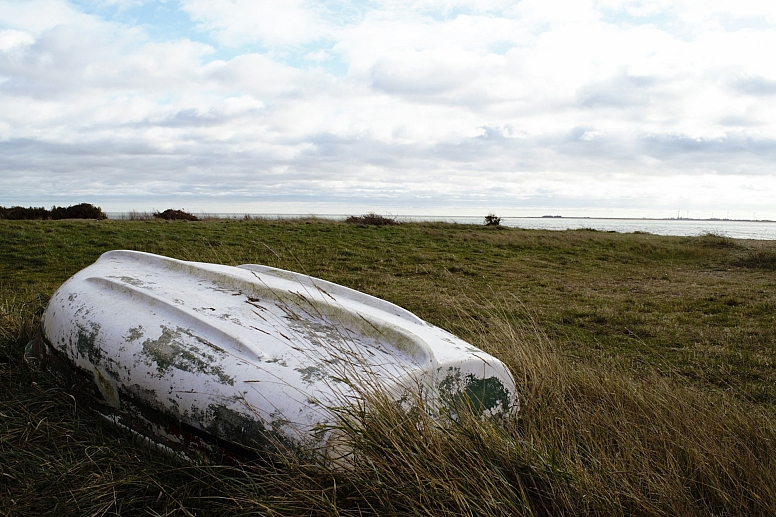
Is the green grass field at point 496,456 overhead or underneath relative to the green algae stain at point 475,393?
underneath

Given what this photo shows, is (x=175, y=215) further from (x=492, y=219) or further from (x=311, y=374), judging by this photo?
(x=311, y=374)

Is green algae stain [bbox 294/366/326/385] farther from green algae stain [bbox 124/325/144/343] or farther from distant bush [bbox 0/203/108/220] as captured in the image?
distant bush [bbox 0/203/108/220]

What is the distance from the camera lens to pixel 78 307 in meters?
3.62

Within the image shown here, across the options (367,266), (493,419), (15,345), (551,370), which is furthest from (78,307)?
(367,266)

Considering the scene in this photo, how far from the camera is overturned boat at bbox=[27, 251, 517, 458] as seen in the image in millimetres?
2596

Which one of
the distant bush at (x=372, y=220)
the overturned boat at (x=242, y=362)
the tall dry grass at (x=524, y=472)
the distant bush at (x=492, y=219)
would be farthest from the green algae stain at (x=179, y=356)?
the distant bush at (x=492, y=219)

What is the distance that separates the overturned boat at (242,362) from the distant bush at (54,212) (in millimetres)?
26036

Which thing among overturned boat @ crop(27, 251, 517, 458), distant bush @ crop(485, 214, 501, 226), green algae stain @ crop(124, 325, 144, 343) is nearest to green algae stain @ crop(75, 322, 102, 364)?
overturned boat @ crop(27, 251, 517, 458)

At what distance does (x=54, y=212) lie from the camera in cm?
2650

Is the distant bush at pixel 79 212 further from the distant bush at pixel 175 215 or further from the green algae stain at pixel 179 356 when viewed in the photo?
the green algae stain at pixel 179 356

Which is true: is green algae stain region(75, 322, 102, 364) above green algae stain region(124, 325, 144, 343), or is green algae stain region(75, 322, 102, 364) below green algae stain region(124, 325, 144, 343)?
below

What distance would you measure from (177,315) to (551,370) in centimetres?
262

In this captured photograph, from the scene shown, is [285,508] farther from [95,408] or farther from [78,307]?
[78,307]

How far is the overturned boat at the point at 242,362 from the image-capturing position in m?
2.60
